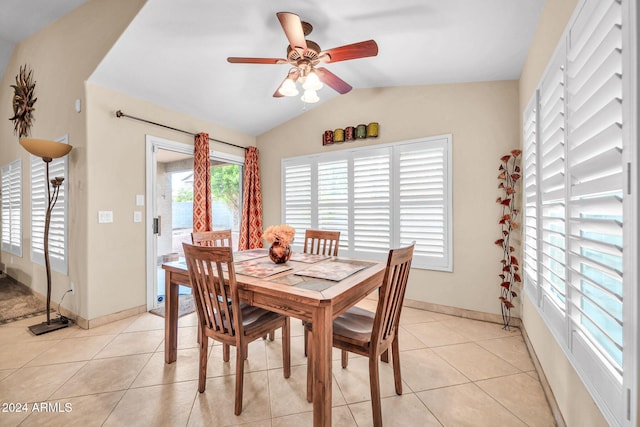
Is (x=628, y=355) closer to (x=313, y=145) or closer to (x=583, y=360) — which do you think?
(x=583, y=360)

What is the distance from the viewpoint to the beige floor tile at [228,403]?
157 cm

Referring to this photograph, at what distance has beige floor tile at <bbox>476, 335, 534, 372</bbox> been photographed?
85.0 inches

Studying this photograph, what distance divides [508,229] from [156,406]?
10.8 ft

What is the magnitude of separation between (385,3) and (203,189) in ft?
9.61

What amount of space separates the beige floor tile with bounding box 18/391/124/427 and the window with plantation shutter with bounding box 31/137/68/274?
187cm

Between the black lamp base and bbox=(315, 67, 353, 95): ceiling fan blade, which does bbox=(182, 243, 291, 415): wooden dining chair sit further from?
the black lamp base

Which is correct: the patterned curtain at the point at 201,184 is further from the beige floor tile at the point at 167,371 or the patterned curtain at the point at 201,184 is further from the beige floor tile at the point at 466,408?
the beige floor tile at the point at 466,408

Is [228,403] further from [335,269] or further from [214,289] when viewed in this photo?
[335,269]

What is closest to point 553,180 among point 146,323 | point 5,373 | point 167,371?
point 167,371

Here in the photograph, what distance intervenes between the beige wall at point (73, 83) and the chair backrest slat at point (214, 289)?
183 cm

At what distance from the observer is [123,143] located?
Result: 9.70ft

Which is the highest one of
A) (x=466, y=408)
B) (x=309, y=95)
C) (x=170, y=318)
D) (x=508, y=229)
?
(x=309, y=95)

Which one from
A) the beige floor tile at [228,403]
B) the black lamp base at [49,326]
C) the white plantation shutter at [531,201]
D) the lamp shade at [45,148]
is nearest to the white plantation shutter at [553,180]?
the white plantation shutter at [531,201]

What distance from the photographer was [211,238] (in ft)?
8.79
